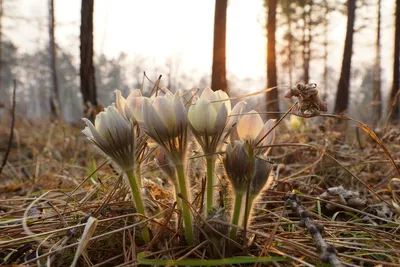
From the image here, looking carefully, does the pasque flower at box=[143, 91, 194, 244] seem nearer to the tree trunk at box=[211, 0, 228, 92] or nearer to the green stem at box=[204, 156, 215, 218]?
the green stem at box=[204, 156, 215, 218]

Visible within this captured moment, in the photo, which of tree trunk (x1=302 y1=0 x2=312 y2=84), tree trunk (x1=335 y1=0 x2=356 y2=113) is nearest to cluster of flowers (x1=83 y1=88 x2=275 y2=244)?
tree trunk (x1=335 y1=0 x2=356 y2=113)

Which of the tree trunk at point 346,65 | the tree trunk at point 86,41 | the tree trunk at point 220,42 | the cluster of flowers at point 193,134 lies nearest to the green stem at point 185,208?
the cluster of flowers at point 193,134

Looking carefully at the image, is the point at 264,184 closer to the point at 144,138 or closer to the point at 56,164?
the point at 144,138

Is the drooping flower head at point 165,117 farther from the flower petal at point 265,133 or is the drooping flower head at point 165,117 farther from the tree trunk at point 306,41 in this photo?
the tree trunk at point 306,41

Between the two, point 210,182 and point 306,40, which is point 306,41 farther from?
point 210,182

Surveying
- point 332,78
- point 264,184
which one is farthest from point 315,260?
point 332,78

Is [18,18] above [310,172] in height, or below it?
above

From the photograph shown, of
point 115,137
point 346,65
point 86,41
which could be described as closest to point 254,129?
point 115,137

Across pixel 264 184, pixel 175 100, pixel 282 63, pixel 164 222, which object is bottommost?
pixel 164 222
